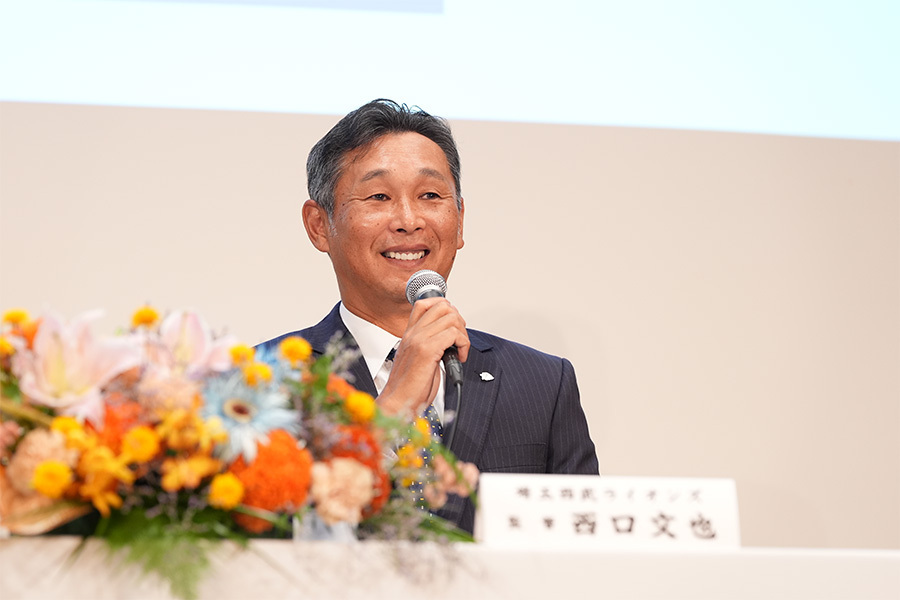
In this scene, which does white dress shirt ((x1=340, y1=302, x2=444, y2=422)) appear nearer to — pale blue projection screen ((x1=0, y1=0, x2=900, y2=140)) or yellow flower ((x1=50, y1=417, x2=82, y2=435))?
pale blue projection screen ((x1=0, y1=0, x2=900, y2=140))

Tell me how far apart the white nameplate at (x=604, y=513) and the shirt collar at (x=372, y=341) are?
45.4 inches

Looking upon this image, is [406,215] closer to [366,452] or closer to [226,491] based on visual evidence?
[366,452]

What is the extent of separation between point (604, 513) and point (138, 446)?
52 cm

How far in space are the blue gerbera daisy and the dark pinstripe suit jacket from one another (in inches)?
38.9

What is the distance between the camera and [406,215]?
227 centimetres

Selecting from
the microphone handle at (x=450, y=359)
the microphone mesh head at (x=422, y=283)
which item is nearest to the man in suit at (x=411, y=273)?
the microphone mesh head at (x=422, y=283)

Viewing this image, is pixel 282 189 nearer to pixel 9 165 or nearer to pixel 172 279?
pixel 172 279

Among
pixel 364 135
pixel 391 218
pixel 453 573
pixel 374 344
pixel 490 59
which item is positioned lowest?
pixel 453 573

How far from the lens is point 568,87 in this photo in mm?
2883

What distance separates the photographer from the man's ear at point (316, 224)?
2506 millimetres

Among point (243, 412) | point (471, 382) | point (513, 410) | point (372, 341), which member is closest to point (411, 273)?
point (372, 341)

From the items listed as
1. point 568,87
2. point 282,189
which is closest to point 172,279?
point 282,189

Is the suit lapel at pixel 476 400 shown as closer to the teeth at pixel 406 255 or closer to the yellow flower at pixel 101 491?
the teeth at pixel 406 255

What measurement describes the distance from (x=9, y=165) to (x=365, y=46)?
103 cm
